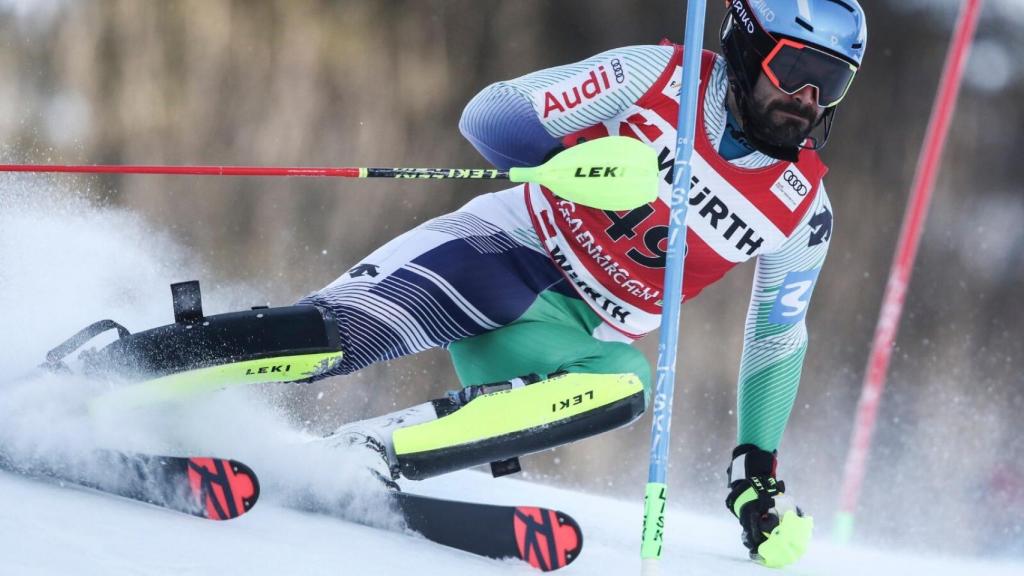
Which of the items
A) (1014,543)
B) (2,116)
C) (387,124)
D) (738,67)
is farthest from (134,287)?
(1014,543)

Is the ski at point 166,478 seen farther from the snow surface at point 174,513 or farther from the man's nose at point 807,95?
the man's nose at point 807,95

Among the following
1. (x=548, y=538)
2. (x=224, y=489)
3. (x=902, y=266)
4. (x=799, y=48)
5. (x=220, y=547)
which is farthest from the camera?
(x=902, y=266)

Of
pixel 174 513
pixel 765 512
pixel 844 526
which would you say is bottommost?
pixel 844 526

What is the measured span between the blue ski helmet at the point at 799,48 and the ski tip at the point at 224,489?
4.09ft

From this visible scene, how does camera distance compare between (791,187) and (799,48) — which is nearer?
(799,48)

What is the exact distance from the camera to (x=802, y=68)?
7.09 feet

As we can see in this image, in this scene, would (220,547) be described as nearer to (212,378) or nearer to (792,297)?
(212,378)

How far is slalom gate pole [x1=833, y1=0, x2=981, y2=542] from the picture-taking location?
456 cm

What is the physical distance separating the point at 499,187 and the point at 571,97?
7.07 ft

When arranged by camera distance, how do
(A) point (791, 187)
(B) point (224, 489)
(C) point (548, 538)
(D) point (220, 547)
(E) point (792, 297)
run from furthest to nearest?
1. (E) point (792, 297)
2. (A) point (791, 187)
3. (C) point (548, 538)
4. (B) point (224, 489)
5. (D) point (220, 547)

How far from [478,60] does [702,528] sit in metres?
2.08

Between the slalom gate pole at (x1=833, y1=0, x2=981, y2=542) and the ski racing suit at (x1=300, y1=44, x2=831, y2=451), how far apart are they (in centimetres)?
233

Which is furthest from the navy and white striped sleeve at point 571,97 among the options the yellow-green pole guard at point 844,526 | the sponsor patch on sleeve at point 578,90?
the yellow-green pole guard at point 844,526

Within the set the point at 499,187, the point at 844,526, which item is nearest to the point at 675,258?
the point at 499,187
